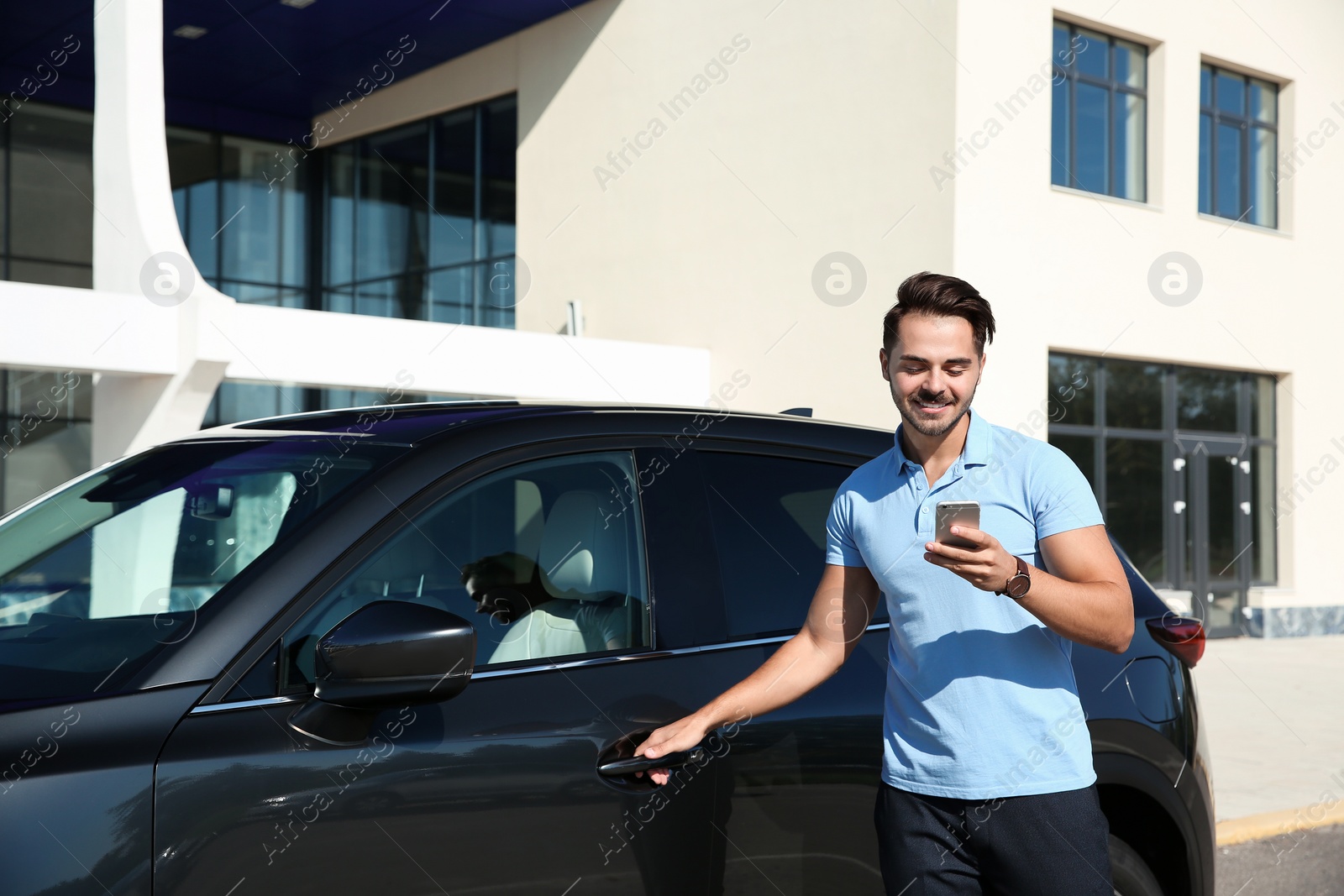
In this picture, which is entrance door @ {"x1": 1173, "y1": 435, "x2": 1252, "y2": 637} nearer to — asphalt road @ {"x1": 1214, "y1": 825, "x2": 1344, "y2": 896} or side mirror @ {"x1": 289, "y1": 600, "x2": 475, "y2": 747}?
asphalt road @ {"x1": 1214, "y1": 825, "x2": 1344, "y2": 896}

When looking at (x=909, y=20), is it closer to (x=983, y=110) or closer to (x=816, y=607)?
(x=983, y=110)

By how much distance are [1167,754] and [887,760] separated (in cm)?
118

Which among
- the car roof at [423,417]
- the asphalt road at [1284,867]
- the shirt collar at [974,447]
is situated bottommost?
the asphalt road at [1284,867]

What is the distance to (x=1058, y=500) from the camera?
7.91ft

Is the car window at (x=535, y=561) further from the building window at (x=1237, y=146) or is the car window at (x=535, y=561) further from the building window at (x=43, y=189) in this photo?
the building window at (x=43, y=189)

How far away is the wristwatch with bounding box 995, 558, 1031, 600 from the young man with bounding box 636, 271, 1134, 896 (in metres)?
0.08

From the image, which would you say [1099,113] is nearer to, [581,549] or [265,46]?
[265,46]

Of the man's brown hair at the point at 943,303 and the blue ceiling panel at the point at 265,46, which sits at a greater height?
the blue ceiling panel at the point at 265,46

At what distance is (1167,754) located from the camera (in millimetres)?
3367

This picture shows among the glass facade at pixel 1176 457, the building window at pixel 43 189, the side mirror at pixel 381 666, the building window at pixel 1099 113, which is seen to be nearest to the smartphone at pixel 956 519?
the side mirror at pixel 381 666

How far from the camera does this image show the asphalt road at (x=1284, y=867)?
19.1 ft

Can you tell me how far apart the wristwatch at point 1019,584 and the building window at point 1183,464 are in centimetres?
1388

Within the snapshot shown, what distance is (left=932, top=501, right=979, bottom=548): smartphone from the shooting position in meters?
2.17

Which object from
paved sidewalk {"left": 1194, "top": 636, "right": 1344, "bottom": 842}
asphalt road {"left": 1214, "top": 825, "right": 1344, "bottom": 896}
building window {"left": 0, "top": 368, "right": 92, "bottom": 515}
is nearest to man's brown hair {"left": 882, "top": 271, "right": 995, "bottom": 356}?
paved sidewalk {"left": 1194, "top": 636, "right": 1344, "bottom": 842}
